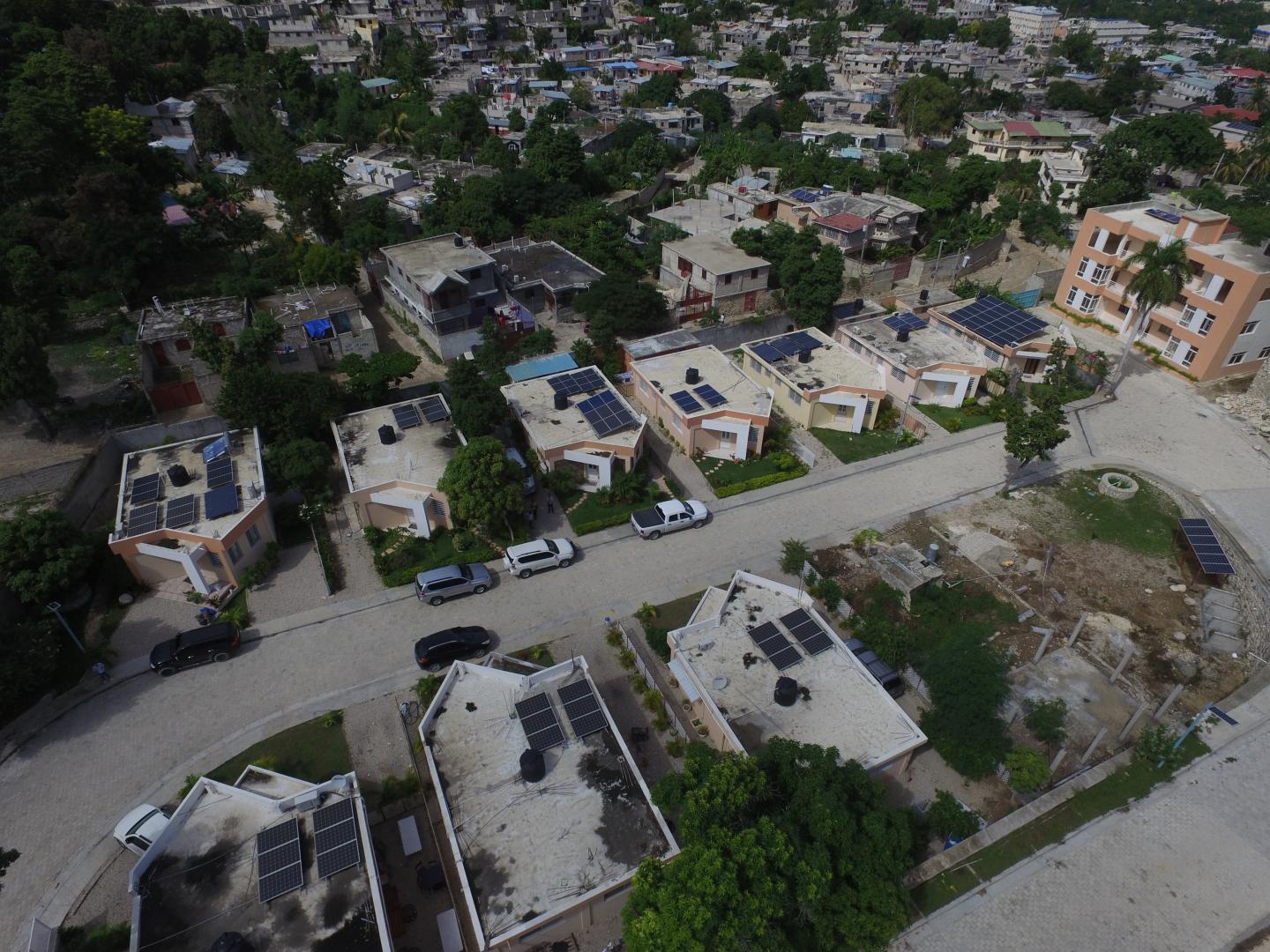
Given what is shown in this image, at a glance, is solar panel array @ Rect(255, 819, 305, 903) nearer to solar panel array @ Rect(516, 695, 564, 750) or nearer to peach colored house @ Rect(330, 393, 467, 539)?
solar panel array @ Rect(516, 695, 564, 750)

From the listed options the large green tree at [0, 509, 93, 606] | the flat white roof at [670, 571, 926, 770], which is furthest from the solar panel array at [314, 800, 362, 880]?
the large green tree at [0, 509, 93, 606]

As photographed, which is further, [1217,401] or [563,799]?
[1217,401]

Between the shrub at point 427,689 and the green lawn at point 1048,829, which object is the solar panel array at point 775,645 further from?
the shrub at point 427,689

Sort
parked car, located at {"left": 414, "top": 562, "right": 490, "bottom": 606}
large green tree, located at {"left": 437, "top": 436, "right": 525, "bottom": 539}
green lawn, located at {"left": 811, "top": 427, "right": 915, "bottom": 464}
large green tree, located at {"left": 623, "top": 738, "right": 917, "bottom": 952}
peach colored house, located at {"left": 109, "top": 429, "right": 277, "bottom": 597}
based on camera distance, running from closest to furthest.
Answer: large green tree, located at {"left": 623, "top": 738, "right": 917, "bottom": 952} < peach colored house, located at {"left": 109, "top": 429, "right": 277, "bottom": 597} < parked car, located at {"left": 414, "top": 562, "right": 490, "bottom": 606} < large green tree, located at {"left": 437, "top": 436, "right": 525, "bottom": 539} < green lawn, located at {"left": 811, "top": 427, "right": 915, "bottom": 464}

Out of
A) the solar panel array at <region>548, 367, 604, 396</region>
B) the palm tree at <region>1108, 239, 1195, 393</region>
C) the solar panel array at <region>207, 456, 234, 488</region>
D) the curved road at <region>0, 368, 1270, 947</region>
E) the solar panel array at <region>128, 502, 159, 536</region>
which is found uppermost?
the palm tree at <region>1108, 239, 1195, 393</region>

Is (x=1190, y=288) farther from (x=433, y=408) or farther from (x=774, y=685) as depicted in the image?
(x=433, y=408)

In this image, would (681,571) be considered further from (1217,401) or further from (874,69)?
(874,69)

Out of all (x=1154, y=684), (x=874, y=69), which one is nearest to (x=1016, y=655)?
(x=1154, y=684)
